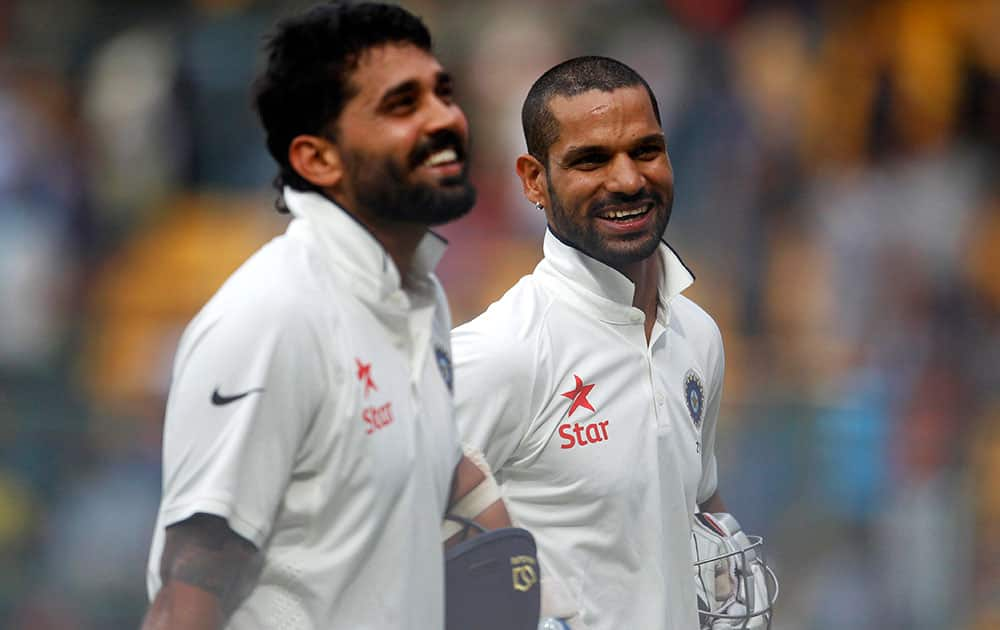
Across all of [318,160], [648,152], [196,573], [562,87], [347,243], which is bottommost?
[196,573]

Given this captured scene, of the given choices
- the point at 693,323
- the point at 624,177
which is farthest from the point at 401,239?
the point at 693,323

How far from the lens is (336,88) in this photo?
2.67 meters

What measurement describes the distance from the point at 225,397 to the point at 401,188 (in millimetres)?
472

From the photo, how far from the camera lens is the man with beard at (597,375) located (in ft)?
12.1

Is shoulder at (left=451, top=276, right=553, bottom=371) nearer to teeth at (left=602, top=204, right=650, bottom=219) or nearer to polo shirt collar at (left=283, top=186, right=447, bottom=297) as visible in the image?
teeth at (left=602, top=204, right=650, bottom=219)

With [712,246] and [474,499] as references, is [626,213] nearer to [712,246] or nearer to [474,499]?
[474,499]

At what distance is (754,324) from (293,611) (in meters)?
6.72

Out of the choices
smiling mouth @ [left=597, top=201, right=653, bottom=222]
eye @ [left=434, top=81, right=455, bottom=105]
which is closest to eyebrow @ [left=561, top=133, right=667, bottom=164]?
smiling mouth @ [left=597, top=201, right=653, bottom=222]

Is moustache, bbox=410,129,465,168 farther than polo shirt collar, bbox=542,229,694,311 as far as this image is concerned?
No

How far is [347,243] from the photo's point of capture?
8.68 feet

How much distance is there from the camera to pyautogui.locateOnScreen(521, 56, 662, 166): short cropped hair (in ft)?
12.7

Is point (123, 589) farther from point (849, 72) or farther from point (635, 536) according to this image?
point (849, 72)

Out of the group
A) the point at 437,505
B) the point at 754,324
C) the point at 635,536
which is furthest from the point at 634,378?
the point at 754,324

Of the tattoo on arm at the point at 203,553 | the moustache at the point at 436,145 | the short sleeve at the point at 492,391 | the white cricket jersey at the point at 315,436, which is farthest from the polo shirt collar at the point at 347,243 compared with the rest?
the short sleeve at the point at 492,391
